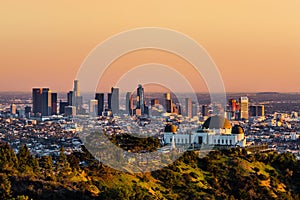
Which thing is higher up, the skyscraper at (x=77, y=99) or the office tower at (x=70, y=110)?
the skyscraper at (x=77, y=99)

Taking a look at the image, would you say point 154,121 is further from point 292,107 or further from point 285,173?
point 292,107

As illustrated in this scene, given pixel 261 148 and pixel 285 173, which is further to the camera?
pixel 261 148

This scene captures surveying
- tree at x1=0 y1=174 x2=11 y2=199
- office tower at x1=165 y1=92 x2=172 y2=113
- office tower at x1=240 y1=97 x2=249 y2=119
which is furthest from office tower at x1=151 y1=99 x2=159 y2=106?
tree at x1=0 y1=174 x2=11 y2=199

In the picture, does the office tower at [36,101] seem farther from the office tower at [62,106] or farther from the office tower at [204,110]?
the office tower at [204,110]

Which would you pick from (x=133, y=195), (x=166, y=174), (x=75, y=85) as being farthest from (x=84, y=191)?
(x=75, y=85)

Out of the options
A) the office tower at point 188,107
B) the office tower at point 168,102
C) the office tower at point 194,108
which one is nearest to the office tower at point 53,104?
the office tower at point 168,102

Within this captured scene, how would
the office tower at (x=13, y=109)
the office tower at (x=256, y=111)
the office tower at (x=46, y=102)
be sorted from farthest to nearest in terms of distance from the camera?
the office tower at (x=256, y=111), the office tower at (x=13, y=109), the office tower at (x=46, y=102)

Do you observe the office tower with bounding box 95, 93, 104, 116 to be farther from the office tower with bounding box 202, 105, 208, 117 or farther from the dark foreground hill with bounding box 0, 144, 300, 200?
the dark foreground hill with bounding box 0, 144, 300, 200
